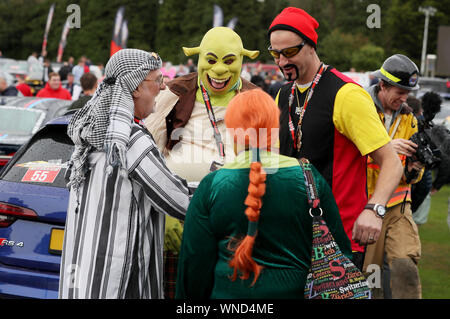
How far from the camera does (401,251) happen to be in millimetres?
4984

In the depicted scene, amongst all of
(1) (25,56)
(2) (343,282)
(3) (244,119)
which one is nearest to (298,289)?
(2) (343,282)

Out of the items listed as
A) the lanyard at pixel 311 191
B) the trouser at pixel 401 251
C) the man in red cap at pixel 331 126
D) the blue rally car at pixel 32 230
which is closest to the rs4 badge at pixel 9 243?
the blue rally car at pixel 32 230

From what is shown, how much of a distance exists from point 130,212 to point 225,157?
3.90 ft

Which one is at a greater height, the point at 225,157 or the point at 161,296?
the point at 225,157

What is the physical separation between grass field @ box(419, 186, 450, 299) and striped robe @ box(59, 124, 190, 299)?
408 centimetres

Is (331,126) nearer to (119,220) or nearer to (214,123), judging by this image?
(214,123)

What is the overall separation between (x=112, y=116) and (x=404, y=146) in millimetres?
2549

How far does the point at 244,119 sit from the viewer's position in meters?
2.49

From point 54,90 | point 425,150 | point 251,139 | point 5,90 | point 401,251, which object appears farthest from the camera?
point 5,90

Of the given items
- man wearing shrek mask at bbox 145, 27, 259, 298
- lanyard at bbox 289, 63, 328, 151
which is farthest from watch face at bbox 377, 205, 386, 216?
man wearing shrek mask at bbox 145, 27, 259, 298

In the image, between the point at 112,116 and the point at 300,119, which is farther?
the point at 300,119

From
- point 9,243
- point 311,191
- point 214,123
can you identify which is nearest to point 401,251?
point 214,123

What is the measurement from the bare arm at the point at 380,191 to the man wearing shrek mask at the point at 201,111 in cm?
→ 111
